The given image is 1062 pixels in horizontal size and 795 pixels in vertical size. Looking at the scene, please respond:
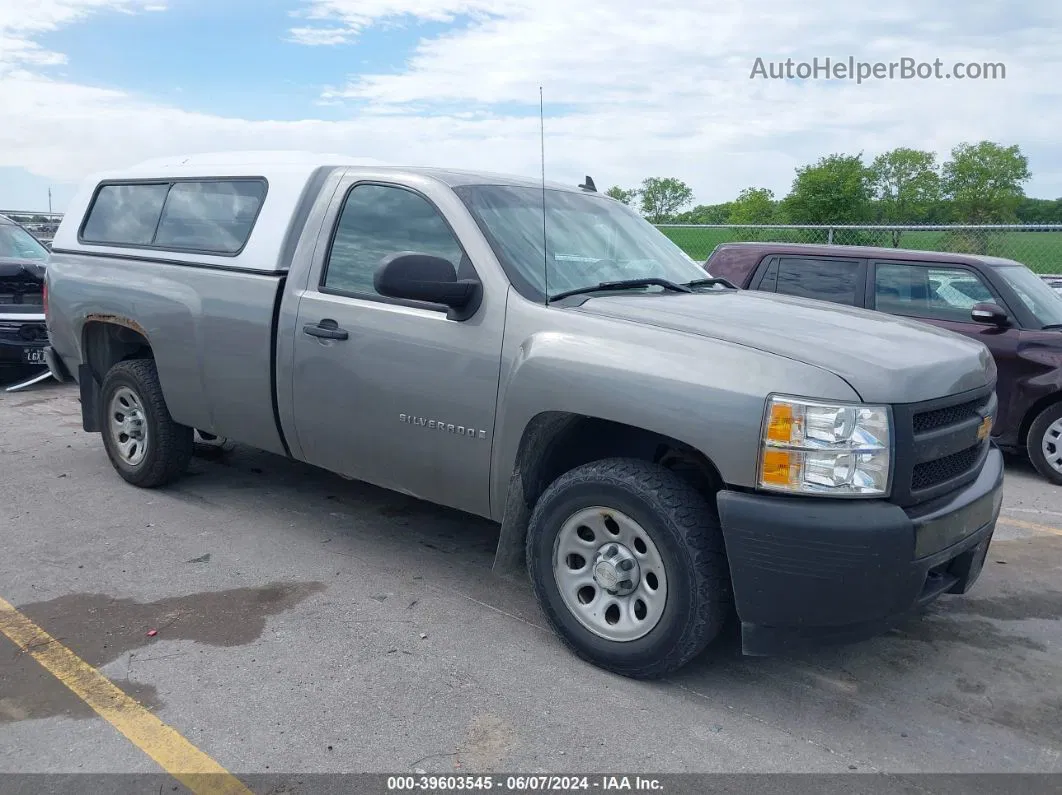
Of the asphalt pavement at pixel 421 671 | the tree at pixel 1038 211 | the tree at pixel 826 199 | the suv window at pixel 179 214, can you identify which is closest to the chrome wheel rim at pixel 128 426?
the asphalt pavement at pixel 421 671

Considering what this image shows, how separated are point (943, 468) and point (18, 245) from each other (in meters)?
10.2

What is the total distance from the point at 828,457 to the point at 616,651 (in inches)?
43.8

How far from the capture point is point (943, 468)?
3428 millimetres

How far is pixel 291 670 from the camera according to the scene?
360 centimetres

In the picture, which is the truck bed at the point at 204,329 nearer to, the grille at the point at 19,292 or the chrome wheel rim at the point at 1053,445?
the grille at the point at 19,292

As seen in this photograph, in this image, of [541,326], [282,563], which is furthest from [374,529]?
[541,326]

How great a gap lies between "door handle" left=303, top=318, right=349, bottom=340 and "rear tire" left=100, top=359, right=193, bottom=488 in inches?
60.8

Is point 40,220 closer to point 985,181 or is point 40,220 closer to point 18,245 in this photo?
point 18,245

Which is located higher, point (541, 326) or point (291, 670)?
point (541, 326)

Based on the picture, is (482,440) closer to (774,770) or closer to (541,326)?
(541,326)

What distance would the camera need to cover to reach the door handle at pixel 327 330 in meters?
4.39

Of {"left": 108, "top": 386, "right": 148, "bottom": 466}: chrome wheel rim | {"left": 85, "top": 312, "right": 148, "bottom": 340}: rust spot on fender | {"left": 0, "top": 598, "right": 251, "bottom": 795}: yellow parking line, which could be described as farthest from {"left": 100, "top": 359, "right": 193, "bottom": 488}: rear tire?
{"left": 0, "top": 598, "right": 251, "bottom": 795}: yellow parking line

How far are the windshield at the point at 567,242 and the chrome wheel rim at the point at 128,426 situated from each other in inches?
108

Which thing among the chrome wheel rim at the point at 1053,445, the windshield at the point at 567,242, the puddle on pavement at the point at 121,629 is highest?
the windshield at the point at 567,242
